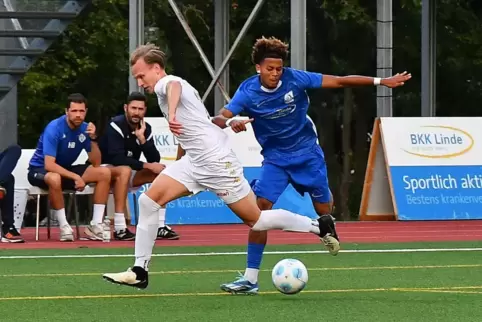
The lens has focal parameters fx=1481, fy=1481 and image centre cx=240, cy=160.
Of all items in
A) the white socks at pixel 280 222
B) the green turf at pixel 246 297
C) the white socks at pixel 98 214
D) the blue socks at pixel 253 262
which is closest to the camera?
the green turf at pixel 246 297

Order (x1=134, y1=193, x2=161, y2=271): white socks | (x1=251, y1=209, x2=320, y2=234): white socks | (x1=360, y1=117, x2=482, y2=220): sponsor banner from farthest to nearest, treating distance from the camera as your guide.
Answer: (x1=360, y1=117, x2=482, y2=220): sponsor banner → (x1=251, y1=209, x2=320, y2=234): white socks → (x1=134, y1=193, x2=161, y2=271): white socks

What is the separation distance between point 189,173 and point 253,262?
34.8 inches

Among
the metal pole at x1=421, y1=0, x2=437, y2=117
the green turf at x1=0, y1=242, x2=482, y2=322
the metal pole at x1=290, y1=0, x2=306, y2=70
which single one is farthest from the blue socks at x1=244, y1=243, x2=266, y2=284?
the metal pole at x1=421, y1=0, x2=437, y2=117

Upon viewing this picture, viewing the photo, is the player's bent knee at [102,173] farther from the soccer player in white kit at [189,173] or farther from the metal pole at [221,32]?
the metal pole at [221,32]

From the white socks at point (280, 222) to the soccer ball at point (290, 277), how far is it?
1.33 ft

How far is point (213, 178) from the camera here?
35.5 ft

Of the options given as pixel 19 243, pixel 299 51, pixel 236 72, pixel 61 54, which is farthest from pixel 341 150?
pixel 19 243

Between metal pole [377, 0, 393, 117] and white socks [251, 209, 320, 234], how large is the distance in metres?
13.5

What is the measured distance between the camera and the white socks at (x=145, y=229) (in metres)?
10.7

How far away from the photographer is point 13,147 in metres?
17.0

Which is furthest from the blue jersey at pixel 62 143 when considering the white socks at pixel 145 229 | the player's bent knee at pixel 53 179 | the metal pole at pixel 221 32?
the metal pole at pixel 221 32

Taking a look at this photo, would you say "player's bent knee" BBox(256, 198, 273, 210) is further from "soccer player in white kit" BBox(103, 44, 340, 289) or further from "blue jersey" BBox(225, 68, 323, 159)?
"soccer player in white kit" BBox(103, 44, 340, 289)

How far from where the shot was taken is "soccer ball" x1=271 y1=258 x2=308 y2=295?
10453 mm

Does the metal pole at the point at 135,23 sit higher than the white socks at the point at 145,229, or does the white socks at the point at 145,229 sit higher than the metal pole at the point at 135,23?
the metal pole at the point at 135,23
